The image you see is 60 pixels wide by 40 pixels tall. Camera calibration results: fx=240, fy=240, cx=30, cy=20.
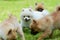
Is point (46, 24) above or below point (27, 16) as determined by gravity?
above

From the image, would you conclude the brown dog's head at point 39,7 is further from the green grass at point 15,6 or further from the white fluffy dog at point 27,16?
the green grass at point 15,6

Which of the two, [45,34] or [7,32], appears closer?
[7,32]

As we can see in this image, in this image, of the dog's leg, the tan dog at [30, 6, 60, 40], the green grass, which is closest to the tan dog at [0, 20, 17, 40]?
the tan dog at [30, 6, 60, 40]

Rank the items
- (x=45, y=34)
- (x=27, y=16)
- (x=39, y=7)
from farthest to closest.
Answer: (x=39, y=7)
(x=27, y=16)
(x=45, y=34)

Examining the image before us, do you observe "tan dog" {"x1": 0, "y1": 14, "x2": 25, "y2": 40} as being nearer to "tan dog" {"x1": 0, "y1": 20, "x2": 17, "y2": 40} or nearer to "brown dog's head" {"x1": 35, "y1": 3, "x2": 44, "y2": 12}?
"tan dog" {"x1": 0, "y1": 20, "x2": 17, "y2": 40}

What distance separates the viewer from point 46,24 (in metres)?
4.91

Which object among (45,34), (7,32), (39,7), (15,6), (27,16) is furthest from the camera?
(15,6)

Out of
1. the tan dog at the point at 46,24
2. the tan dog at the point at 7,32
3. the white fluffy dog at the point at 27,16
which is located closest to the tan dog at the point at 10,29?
the tan dog at the point at 7,32

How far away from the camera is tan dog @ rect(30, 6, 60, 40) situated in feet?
15.8

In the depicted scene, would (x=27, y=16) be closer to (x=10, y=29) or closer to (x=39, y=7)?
(x=39, y=7)

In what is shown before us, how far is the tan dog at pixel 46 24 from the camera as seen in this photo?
4.81m

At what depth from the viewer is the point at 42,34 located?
4.91 m

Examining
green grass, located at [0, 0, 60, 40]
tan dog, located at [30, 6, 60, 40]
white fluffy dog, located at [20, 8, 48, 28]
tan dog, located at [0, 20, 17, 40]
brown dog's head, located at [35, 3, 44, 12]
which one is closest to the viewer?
tan dog, located at [0, 20, 17, 40]

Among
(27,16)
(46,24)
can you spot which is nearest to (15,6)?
(27,16)
